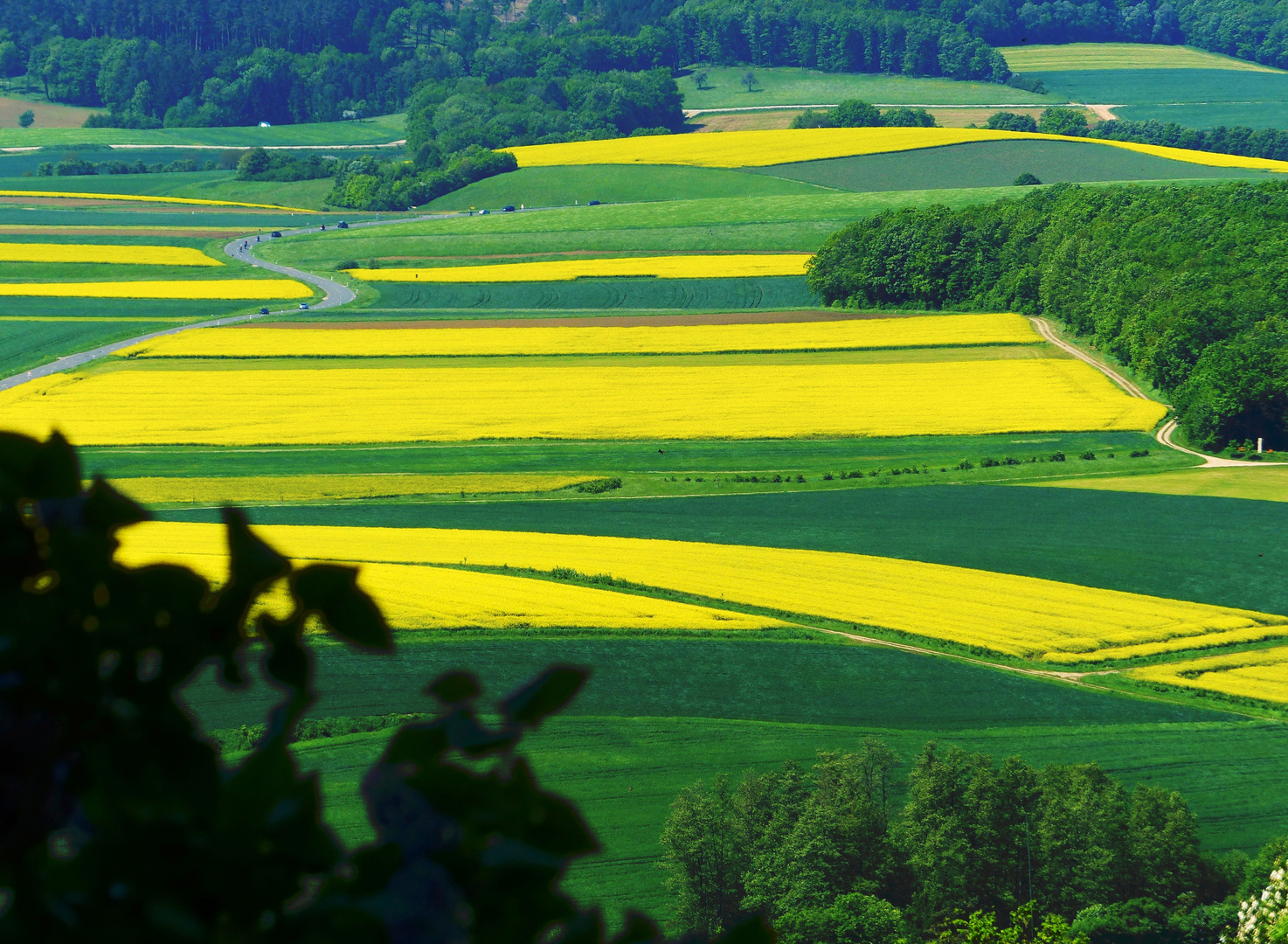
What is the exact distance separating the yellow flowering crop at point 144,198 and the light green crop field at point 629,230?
1244 inches

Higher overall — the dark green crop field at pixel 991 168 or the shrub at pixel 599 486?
the dark green crop field at pixel 991 168

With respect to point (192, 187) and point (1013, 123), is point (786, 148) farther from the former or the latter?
point (192, 187)

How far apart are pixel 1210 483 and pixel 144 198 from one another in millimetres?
147976

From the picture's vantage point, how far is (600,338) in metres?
103

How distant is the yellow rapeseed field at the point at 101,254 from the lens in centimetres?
13550

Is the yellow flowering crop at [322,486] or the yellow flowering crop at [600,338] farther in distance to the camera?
the yellow flowering crop at [600,338]

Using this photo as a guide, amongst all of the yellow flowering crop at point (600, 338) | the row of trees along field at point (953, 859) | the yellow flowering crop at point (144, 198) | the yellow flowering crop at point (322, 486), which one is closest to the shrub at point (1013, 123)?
the yellow flowering crop at point (144, 198)

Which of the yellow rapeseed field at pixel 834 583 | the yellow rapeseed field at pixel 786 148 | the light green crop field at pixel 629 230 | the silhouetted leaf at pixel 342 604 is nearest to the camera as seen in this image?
the silhouetted leaf at pixel 342 604

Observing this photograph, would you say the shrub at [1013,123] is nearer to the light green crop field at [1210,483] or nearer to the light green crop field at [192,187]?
the light green crop field at [192,187]

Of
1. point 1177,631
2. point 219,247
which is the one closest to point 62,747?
point 1177,631

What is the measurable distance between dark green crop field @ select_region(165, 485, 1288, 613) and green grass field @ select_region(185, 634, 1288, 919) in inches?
462

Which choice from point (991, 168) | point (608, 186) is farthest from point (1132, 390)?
point (608, 186)

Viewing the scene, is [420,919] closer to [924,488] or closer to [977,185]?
[924,488]

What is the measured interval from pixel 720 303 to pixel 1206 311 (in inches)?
1744
